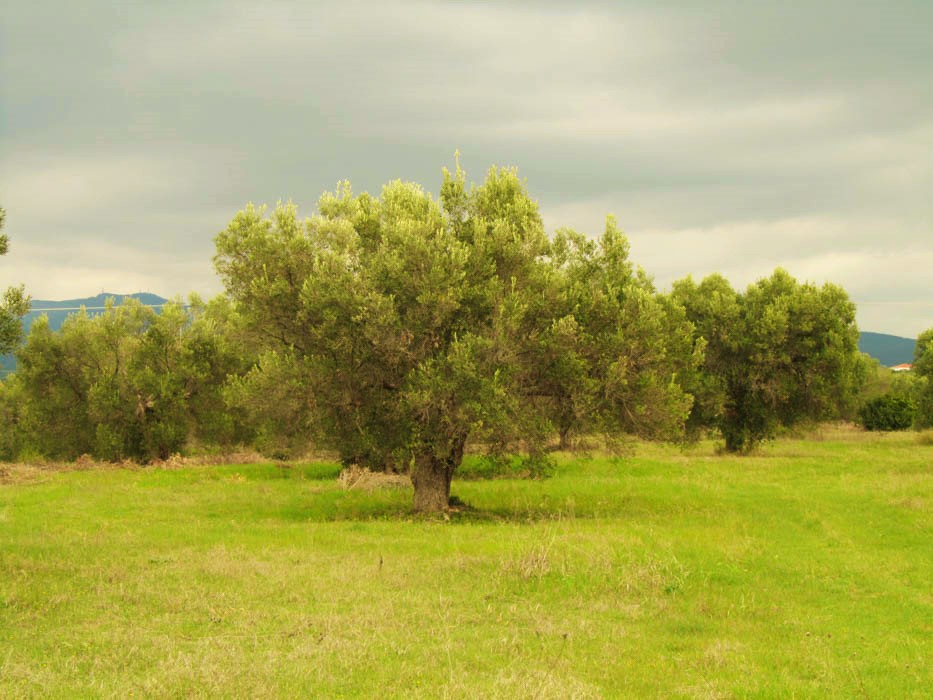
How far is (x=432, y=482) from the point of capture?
27.8 metres

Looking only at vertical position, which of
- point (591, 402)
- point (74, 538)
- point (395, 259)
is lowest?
point (74, 538)

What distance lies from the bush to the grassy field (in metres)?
51.9

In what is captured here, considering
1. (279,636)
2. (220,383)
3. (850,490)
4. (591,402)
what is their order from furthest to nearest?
(220,383) < (850,490) < (591,402) < (279,636)

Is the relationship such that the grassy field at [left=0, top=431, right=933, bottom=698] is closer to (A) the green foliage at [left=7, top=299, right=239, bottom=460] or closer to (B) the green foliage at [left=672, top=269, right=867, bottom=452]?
(A) the green foliage at [left=7, top=299, right=239, bottom=460]

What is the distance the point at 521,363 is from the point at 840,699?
17.0 meters

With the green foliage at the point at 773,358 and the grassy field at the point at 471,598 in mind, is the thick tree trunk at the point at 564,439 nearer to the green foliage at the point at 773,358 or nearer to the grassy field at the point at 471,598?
the grassy field at the point at 471,598

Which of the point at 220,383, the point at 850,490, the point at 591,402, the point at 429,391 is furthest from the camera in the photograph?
the point at 220,383

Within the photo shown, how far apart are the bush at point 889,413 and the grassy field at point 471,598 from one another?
51876mm

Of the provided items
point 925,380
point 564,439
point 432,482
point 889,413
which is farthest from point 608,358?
point 889,413

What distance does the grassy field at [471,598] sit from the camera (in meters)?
10.6

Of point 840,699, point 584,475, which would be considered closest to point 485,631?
point 840,699

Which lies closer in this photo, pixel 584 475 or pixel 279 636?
pixel 279 636

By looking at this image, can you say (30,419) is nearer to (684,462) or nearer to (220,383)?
(220,383)

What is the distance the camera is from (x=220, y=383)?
50.9 m
